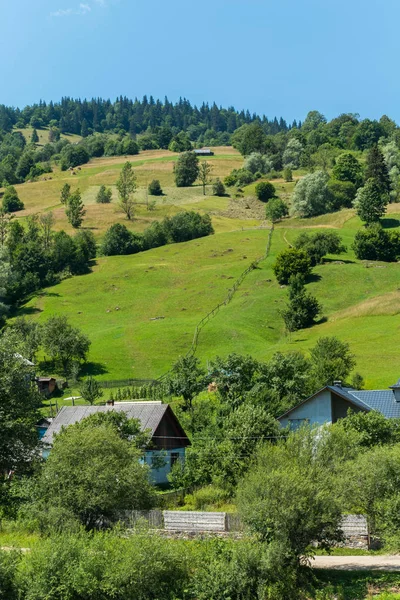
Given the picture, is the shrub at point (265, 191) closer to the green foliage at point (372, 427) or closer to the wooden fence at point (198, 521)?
the green foliage at point (372, 427)

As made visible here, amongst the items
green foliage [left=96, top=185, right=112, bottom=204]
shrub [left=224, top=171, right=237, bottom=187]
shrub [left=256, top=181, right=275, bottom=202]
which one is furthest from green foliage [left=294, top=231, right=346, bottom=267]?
shrub [left=224, top=171, right=237, bottom=187]

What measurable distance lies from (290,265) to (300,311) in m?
16.1

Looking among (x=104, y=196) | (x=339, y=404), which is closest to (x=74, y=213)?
(x=104, y=196)

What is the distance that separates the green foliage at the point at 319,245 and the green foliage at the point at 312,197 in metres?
26.9

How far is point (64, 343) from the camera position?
86562 millimetres

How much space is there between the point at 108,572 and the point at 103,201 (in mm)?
150891

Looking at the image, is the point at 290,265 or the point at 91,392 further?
the point at 290,265

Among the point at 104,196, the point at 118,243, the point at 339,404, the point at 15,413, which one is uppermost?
the point at 104,196

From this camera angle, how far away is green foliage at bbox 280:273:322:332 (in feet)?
309

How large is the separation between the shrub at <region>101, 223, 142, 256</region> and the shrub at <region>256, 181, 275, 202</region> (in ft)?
140

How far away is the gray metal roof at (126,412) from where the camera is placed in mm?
55562

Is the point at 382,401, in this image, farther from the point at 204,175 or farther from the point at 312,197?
the point at 204,175

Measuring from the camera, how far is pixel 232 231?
144 metres

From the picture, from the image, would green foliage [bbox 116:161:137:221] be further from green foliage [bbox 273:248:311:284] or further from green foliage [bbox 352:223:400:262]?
green foliage [bbox 352:223:400:262]
